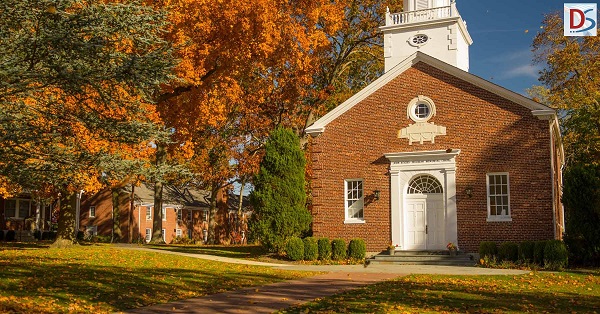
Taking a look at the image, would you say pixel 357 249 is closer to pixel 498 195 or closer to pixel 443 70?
pixel 498 195

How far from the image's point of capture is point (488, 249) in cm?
2138

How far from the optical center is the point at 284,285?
47.5 feet

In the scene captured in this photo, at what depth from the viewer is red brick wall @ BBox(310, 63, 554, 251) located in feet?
73.5

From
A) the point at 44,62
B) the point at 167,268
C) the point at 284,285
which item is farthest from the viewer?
the point at 167,268

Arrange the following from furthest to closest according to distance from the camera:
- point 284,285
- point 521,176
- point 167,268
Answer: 1. point 521,176
2. point 167,268
3. point 284,285

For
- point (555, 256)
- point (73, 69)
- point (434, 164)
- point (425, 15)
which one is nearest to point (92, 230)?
point (425, 15)

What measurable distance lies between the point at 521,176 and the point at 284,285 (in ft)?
40.0

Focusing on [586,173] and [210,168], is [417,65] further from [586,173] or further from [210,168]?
[210,168]

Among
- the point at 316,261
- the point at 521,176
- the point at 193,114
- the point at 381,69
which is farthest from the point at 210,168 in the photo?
the point at 521,176

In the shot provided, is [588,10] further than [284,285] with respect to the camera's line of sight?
→ Yes

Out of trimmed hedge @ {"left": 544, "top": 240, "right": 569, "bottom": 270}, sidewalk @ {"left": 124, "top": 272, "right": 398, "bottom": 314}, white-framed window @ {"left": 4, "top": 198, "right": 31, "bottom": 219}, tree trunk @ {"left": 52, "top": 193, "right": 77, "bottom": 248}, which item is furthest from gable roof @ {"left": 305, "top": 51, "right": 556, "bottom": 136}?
white-framed window @ {"left": 4, "top": 198, "right": 31, "bottom": 219}

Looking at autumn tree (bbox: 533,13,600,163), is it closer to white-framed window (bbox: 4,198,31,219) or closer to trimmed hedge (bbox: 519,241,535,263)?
trimmed hedge (bbox: 519,241,535,263)

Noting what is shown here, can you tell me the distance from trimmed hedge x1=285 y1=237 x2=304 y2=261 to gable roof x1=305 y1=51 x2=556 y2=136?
5.07m

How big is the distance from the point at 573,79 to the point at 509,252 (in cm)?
2364
